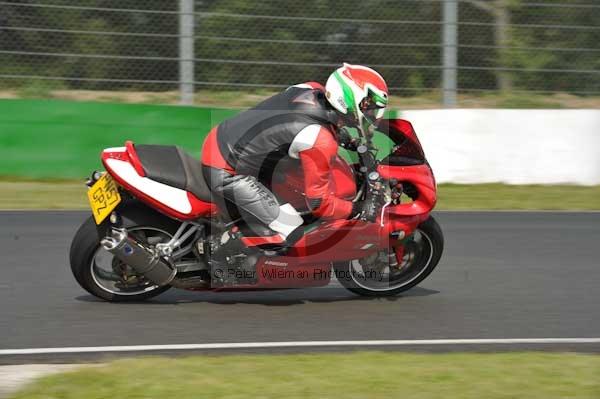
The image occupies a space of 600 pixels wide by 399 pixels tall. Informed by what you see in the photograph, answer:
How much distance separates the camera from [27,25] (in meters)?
12.2

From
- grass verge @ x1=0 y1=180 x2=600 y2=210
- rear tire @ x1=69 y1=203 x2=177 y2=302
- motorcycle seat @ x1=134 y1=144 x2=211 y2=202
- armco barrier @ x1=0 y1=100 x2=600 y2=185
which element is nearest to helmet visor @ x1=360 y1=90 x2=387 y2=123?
motorcycle seat @ x1=134 y1=144 x2=211 y2=202

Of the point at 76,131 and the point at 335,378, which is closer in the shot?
the point at 335,378

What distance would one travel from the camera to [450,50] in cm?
1282

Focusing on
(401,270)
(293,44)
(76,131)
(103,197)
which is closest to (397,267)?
(401,270)

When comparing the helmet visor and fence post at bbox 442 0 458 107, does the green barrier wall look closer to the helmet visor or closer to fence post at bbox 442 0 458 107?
fence post at bbox 442 0 458 107

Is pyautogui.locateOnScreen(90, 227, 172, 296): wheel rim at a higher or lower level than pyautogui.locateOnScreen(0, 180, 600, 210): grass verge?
lower

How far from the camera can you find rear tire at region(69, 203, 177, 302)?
629 centimetres

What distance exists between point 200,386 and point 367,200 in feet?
7.15

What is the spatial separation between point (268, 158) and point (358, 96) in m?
0.72

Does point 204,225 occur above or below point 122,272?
above

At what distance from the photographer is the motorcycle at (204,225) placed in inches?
246

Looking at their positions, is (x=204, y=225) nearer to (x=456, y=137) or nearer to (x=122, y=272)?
(x=122, y=272)

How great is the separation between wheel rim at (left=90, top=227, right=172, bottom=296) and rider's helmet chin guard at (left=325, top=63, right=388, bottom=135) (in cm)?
143

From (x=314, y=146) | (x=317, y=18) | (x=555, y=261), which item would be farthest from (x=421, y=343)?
(x=317, y=18)
